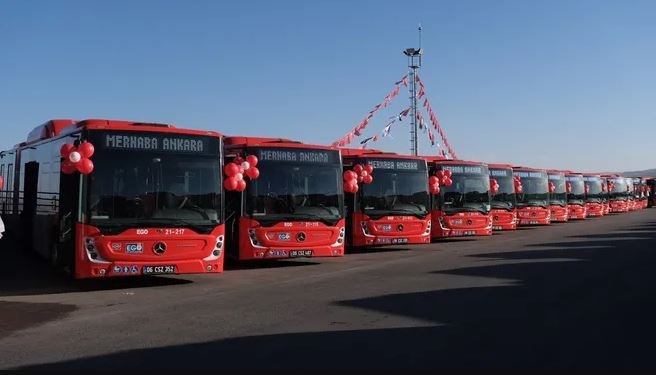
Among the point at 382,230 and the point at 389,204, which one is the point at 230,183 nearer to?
the point at 382,230

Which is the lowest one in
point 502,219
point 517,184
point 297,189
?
point 502,219

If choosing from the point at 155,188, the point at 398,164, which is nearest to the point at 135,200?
the point at 155,188

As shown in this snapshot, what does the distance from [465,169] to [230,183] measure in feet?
37.4

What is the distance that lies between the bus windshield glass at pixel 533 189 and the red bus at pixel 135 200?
63.8ft

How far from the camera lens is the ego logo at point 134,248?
10.5m

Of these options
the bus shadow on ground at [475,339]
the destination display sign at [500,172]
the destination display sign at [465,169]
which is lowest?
the bus shadow on ground at [475,339]

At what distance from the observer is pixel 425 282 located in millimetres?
11617

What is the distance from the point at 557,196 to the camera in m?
31.9

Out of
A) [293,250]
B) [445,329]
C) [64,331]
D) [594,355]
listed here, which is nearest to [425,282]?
[293,250]

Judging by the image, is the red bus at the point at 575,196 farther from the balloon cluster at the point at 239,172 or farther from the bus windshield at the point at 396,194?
the balloon cluster at the point at 239,172

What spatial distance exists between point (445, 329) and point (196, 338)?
113 inches

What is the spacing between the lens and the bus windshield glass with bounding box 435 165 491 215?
20.9 meters

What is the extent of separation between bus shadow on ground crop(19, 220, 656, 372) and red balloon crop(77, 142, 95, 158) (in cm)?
455

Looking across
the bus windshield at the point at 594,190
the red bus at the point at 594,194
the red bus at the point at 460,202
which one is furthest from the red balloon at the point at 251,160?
the bus windshield at the point at 594,190
